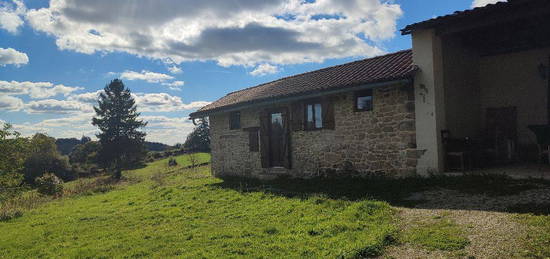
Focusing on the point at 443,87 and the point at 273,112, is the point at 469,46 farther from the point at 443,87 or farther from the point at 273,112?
the point at 273,112

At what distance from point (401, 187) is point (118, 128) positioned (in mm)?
35951

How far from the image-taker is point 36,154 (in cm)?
3142

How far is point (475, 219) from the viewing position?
5324 millimetres

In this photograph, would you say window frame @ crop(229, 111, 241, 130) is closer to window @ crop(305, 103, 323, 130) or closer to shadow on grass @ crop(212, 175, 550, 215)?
window @ crop(305, 103, 323, 130)

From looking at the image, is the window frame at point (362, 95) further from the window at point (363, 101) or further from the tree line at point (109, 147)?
the tree line at point (109, 147)

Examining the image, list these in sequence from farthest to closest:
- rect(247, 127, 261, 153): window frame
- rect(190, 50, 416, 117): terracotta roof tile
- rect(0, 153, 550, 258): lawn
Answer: rect(247, 127, 261, 153): window frame, rect(190, 50, 416, 117): terracotta roof tile, rect(0, 153, 550, 258): lawn

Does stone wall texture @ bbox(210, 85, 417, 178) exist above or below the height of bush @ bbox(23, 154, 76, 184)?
above

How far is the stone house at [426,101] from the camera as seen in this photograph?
880 centimetres

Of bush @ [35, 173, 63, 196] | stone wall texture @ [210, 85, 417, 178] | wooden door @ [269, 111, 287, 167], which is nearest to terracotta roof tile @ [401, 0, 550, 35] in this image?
stone wall texture @ [210, 85, 417, 178]

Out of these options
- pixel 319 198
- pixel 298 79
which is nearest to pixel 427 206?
pixel 319 198

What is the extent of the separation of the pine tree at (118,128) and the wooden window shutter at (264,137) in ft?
86.7

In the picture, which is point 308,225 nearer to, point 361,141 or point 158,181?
point 361,141

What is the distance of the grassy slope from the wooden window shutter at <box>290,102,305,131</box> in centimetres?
311

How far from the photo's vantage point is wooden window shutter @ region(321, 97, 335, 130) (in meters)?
10.9
